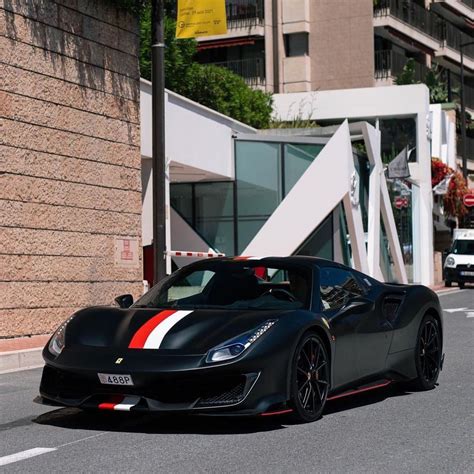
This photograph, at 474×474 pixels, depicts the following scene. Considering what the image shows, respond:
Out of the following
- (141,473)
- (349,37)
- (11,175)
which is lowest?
(141,473)

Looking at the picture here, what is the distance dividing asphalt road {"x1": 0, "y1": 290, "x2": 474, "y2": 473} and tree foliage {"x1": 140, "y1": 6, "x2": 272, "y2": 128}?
38.0 metres

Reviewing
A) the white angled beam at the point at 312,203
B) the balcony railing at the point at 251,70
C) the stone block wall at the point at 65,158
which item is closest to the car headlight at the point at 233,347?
the stone block wall at the point at 65,158

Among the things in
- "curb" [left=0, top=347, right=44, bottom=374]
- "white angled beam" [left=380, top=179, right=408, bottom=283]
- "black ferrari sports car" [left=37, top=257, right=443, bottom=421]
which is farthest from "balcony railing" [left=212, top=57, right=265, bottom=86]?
"black ferrari sports car" [left=37, top=257, right=443, bottom=421]

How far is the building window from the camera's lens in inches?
2226

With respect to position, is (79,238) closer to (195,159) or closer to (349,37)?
(195,159)

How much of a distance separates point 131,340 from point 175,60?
131 feet

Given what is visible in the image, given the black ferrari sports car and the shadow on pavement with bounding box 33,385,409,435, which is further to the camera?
Result: the shadow on pavement with bounding box 33,385,409,435

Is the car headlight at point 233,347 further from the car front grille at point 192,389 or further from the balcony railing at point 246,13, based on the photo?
the balcony railing at point 246,13

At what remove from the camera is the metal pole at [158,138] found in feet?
58.9

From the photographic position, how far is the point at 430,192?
45.3 meters

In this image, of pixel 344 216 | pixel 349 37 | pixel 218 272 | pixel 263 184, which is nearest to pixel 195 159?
pixel 263 184

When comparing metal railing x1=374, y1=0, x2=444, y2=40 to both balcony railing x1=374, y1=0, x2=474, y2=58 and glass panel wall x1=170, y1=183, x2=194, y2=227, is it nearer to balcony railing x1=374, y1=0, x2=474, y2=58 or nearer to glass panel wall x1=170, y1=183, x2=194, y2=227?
balcony railing x1=374, y1=0, x2=474, y2=58

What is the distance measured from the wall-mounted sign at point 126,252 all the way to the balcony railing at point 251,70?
123 feet

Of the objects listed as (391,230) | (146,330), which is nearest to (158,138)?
(146,330)
